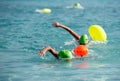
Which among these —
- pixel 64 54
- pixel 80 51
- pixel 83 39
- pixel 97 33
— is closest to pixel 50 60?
pixel 64 54

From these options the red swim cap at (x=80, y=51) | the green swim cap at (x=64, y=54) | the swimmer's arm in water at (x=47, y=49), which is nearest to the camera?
the swimmer's arm in water at (x=47, y=49)

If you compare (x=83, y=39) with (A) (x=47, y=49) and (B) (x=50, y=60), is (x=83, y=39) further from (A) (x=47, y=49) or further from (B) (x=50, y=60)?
(A) (x=47, y=49)

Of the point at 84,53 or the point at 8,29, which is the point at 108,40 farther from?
the point at 8,29

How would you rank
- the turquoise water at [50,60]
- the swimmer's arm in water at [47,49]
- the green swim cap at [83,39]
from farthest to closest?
the green swim cap at [83,39]
the swimmer's arm in water at [47,49]
the turquoise water at [50,60]

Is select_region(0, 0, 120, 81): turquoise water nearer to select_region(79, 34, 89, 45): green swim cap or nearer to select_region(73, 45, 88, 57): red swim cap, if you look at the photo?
select_region(73, 45, 88, 57): red swim cap

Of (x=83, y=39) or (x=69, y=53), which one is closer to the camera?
(x=69, y=53)

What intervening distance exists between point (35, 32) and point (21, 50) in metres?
5.75

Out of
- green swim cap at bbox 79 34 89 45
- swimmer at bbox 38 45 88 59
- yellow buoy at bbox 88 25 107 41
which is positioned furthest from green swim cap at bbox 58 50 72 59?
yellow buoy at bbox 88 25 107 41

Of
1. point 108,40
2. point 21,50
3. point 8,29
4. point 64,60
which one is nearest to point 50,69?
point 64,60

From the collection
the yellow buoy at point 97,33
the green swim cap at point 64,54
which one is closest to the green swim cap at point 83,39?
the green swim cap at point 64,54

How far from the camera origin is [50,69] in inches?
460

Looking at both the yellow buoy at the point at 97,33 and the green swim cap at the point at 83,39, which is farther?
the yellow buoy at the point at 97,33

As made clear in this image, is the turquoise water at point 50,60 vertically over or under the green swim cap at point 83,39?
under

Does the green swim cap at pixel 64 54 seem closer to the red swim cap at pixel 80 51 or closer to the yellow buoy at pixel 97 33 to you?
the red swim cap at pixel 80 51
